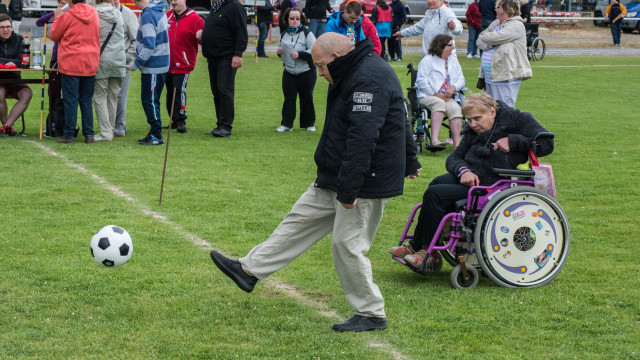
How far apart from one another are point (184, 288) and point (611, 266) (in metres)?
3.33

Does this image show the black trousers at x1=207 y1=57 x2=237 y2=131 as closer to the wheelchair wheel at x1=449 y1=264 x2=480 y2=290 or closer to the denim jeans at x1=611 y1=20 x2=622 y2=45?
Answer: the wheelchair wheel at x1=449 y1=264 x2=480 y2=290

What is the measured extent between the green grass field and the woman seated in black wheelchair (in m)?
0.32

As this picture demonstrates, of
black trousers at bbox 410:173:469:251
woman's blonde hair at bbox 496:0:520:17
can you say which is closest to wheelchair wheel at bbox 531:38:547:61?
woman's blonde hair at bbox 496:0:520:17

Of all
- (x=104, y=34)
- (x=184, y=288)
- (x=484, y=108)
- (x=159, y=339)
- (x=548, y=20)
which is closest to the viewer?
(x=159, y=339)

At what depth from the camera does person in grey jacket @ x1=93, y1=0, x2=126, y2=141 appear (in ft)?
37.7

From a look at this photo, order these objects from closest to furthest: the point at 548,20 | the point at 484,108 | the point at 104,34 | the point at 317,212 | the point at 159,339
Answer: the point at 159,339 < the point at 317,212 < the point at 484,108 < the point at 104,34 < the point at 548,20

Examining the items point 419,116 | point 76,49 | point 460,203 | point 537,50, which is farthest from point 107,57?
point 537,50

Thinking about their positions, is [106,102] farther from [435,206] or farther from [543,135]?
[543,135]

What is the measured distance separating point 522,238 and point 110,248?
2.90 metres

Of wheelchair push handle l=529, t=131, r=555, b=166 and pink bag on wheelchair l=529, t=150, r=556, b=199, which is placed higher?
wheelchair push handle l=529, t=131, r=555, b=166

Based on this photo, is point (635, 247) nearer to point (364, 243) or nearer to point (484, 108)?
point (484, 108)

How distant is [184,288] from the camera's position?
19.4ft

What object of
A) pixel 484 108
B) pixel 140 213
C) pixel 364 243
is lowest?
pixel 140 213

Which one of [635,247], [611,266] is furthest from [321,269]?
[635,247]
